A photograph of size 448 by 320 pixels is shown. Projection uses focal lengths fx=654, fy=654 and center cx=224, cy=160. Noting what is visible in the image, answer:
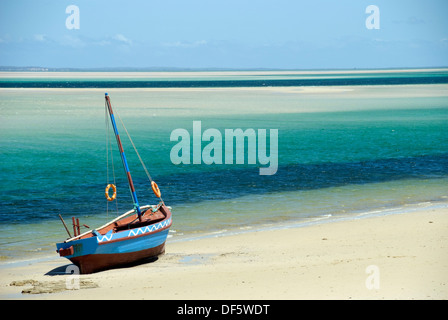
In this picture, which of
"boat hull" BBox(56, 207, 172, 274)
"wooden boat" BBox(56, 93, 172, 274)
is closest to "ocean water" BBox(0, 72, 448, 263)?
"wooden boat" BBox(56, 93, 172, 274)

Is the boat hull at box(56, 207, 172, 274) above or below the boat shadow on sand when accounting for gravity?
above

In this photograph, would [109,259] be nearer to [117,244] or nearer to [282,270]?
[117,244]

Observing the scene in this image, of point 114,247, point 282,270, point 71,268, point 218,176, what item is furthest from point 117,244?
point 218,176

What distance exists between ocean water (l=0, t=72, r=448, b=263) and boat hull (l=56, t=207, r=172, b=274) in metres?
2.83

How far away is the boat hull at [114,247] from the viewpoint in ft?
48.6

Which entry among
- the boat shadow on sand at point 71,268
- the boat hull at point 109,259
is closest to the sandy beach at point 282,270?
the boat shadow on sand at point 71,268

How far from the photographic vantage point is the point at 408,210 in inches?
849

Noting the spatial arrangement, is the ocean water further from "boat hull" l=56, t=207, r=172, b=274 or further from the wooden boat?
"boat hull" l=56, t=207, r=172, b=274

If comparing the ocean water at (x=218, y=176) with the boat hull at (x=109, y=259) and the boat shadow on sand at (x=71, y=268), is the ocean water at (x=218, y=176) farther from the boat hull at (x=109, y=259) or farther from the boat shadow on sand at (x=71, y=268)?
the boat hull at (x=109, y=259)

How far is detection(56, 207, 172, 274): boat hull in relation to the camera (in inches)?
584

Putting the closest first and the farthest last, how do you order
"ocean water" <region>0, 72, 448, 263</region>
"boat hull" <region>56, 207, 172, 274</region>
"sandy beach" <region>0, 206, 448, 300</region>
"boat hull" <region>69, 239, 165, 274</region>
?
"sandy beach" <region>0, 206, 448, 300</region> → "boat hull" <region>56, 207, 172, 274</region> → "boat hull" <region>69, 239, 165, 274</region> → "ocean water" <region>0, 72, 448, 263</region>

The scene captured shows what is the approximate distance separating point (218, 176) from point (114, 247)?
15.0 meters

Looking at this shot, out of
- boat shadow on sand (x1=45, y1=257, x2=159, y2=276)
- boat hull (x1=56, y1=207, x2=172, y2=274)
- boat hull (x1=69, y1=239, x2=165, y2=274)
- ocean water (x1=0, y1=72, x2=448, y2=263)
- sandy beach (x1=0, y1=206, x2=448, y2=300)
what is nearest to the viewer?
sandy beach (x1=0, y1=206, x2=448, y2=300)
